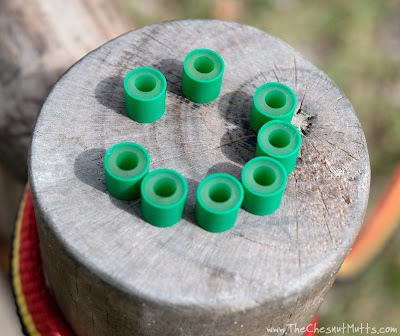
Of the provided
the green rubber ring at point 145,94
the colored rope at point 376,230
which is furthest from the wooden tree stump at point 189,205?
the colored rope at point 376,230

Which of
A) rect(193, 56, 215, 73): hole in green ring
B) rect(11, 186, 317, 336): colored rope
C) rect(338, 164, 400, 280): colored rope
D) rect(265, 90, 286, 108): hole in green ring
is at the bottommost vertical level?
rect(338, 164, 400, 280): colored rope

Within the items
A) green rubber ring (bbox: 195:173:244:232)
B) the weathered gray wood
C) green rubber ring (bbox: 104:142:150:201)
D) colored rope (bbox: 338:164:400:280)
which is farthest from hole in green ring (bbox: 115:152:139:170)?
colored rope (bbox: 338:164:400:280)

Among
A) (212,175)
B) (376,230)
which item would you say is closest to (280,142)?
(212,175)

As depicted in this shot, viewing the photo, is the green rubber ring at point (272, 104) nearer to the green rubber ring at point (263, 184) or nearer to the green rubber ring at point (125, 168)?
the green rubber ring at point (263, 184)

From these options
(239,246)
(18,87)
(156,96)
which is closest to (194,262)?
(239,246)

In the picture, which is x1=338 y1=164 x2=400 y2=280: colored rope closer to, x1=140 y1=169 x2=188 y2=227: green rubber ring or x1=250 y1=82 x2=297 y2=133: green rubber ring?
x1=250 y1=82 x2=297 y2=133: green rubber ring

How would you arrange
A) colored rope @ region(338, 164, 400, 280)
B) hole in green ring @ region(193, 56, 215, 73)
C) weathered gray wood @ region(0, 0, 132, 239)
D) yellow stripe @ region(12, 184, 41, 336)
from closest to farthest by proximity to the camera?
1. hole in green ring @ region(193, 56, 215, 73)
2. yellow stripe @ region(12, 184, 41, 336)
3. weathered gray wood @ region(0, 0, 132, 239)
4. colored rope @ region(338, 164, 400, 280)

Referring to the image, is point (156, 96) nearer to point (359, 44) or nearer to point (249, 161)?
point (249, 161)
